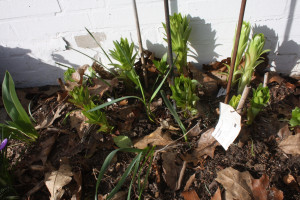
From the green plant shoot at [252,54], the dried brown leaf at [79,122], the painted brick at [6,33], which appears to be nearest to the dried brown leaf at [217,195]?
the green plant shoot at [252,54]

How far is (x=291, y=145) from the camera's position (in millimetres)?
1017

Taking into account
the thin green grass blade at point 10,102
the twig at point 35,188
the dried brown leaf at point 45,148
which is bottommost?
the twig at point 35,188

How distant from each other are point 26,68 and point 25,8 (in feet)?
1.63

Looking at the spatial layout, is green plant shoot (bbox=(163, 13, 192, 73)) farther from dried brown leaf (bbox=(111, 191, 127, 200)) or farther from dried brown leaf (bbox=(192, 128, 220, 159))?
dried brown leaf (bbox=(111, 191, 127, 200))

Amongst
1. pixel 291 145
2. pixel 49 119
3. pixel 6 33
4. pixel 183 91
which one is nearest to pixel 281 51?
pixel 291 145

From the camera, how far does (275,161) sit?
1015mm

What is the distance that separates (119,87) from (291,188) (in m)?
1.05

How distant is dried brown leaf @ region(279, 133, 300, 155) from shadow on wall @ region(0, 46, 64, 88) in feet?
4.81

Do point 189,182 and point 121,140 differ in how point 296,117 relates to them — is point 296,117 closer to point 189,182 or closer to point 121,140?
point 189,182

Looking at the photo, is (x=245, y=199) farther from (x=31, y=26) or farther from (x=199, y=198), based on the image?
(x=31, y=26)

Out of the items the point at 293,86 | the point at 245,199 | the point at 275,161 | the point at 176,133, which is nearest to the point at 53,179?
the point at 176,133

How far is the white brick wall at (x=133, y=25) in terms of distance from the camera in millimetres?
1151

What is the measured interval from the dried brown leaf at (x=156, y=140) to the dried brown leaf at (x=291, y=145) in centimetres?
53

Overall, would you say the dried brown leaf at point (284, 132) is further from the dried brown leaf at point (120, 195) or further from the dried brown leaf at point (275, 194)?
the dried brown leaf at point (120, 195)
